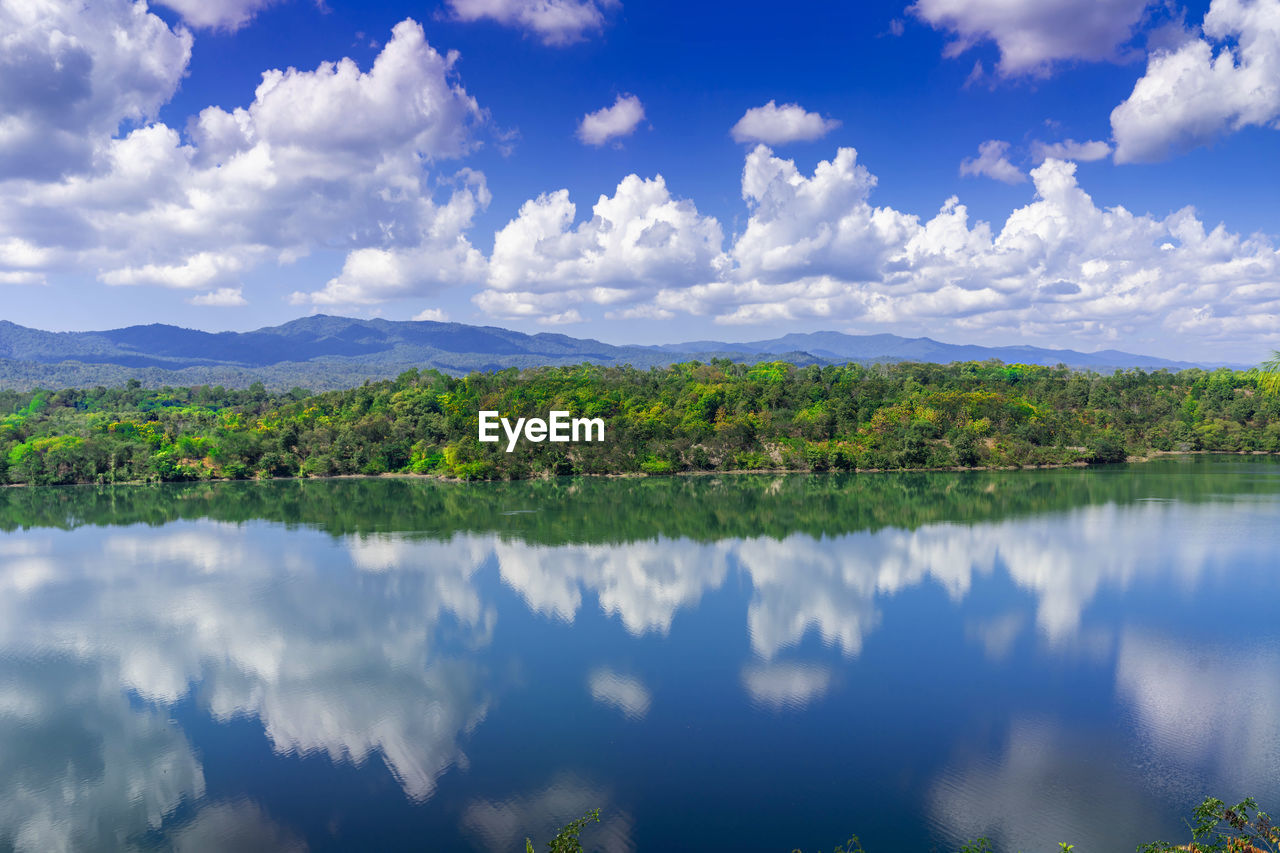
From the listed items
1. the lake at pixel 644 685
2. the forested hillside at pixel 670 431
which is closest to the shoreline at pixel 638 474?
the forested hillside at pixel 670 431

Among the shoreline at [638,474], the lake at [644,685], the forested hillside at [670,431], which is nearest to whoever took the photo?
the lake at [644,685]

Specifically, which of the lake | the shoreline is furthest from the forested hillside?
the lake

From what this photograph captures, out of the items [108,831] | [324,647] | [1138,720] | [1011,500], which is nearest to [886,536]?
[1011,500]

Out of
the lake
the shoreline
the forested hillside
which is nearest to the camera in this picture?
the lake

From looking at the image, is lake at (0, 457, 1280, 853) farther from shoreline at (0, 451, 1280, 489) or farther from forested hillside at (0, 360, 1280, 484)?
forested hillside at (0, 360, 1280, 484)

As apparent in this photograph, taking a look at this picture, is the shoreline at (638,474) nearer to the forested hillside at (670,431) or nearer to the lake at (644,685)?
the forested hillside at (670,431)

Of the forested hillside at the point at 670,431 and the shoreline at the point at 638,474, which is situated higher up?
the forested hillside at the point at 670,431

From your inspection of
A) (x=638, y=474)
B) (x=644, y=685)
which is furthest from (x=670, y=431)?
(x=644, y=685)

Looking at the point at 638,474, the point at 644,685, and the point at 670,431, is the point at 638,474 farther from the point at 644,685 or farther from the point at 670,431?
the point at 644,685
